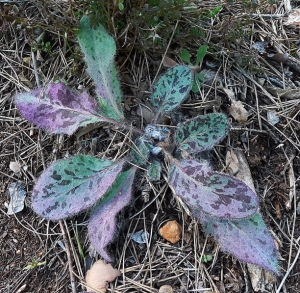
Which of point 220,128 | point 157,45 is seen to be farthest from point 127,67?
point 220,128

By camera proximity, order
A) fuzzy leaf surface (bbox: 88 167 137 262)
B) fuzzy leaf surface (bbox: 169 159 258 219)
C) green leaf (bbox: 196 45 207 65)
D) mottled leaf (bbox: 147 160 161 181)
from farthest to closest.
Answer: green leaf (bbox: 196 45 207 65) < mottled leaf (bbox: 147 160 161 181) < fuzzy leaf surface (bbox: 88 167 137 262) < fuzzy leaf surface (bbox: 169 159 258 219)

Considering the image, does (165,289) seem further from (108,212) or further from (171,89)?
(171,89)

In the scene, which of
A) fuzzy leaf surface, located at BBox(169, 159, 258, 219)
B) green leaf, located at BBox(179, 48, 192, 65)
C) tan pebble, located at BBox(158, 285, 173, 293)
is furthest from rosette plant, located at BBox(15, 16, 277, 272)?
tan pebble, located at BBox(158, 285, 173, 293)

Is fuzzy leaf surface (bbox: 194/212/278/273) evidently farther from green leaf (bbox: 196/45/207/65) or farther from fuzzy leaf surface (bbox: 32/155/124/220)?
green leaf (bbox: 196/45/207/65)

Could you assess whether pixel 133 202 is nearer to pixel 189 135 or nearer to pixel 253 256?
pixel 189 135

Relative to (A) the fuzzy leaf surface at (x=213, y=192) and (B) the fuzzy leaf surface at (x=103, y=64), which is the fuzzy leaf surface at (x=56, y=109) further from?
(A) the fuzzy leaf surface at (x=213, y=192)

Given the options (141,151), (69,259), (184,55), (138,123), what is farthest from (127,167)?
(184,55)

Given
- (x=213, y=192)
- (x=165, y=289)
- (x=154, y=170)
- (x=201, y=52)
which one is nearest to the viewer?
(x=213, y=192)
